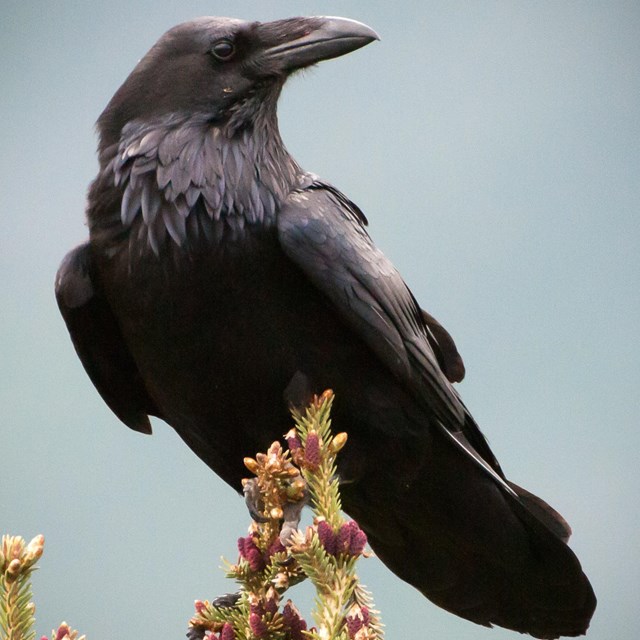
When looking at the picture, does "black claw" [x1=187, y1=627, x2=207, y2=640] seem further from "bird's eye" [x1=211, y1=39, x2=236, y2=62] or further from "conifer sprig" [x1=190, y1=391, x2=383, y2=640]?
"bird's eye" [x1=211, y1=39, x2=236, y2=62]

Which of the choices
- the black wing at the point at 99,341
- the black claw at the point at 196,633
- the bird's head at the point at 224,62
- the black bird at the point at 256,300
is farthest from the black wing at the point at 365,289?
the black claw at the point at 196,633

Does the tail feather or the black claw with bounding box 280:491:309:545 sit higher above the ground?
the tail feather

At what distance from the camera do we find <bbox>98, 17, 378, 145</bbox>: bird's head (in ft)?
9.54

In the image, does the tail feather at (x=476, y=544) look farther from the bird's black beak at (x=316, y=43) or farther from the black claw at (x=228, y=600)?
the bird's black beak at (x=316, y=43)

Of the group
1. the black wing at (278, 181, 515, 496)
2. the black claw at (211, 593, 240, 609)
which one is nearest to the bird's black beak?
the black wing at (278, 181, 515, 496)

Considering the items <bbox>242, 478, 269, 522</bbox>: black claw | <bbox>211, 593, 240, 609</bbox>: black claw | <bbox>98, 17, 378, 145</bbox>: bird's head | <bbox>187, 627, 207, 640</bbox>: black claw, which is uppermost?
<bbox>98, 17, 378, 145</bbox>: bird's head

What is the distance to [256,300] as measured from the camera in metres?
2.73

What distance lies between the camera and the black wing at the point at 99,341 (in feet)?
9.77

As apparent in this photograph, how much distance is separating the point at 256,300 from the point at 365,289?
1.01 feet

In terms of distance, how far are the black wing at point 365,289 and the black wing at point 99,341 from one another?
0.63 metres

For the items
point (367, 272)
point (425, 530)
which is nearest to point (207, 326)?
point (367, 272)

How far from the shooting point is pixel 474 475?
317cm

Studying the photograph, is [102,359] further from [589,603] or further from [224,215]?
[589,603]

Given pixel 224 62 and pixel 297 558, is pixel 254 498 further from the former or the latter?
pixel 224 62
